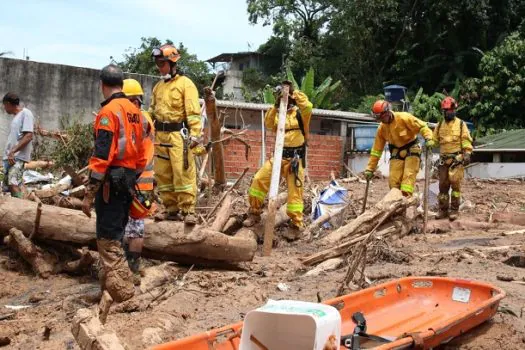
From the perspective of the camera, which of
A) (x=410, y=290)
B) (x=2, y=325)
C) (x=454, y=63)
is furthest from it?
(x=454, y=63)

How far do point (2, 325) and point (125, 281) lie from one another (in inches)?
39.4

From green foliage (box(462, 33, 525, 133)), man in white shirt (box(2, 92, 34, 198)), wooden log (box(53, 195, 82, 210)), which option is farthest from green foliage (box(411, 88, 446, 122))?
man in white shirt (box(2, 92, 34, 198))

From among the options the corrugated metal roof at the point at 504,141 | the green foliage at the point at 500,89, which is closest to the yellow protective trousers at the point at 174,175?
the corrugated metal roof at the point at 504,141

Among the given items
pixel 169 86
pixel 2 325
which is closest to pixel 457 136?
pixel 169 86

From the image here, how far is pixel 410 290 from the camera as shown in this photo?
529 centimetres

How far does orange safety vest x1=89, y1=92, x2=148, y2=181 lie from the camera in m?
4.78

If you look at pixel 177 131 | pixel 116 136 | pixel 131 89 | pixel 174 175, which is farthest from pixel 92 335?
pixel 177 131

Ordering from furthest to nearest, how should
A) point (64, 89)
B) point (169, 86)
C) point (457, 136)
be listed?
point (64, 89) → point (457, 136) → point (169, 86)

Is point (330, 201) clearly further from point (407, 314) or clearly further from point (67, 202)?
point (407, 314)

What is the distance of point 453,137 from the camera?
34.4 ft

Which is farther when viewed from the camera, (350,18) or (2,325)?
(350,18)

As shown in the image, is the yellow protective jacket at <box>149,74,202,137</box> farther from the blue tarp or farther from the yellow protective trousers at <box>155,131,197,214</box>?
the blue tarp

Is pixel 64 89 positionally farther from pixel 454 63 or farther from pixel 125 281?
pixel 454 63

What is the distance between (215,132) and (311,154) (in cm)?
926
